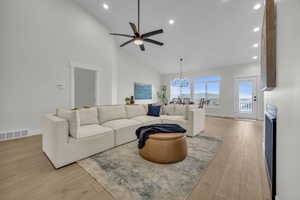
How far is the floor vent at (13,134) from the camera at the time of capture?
3.04 metres

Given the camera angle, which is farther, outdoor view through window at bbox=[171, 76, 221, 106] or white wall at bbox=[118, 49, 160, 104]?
outdoor view through window at bbox=[171, 76, 221, 106]

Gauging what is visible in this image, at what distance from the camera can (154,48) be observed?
586cm

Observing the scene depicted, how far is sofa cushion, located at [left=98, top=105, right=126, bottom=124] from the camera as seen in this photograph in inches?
120

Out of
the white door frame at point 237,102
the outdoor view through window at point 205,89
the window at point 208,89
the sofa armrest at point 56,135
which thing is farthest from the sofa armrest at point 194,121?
the window at point 208,89

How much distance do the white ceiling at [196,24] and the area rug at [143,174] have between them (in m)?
3.71

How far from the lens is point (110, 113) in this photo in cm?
320

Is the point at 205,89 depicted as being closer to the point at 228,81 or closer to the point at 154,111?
the point at 228,81

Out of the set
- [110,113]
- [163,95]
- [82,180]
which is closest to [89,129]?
[110,113]

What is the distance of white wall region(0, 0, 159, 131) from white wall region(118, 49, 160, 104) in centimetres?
184

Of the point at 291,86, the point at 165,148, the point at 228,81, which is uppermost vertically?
the point at 228,81

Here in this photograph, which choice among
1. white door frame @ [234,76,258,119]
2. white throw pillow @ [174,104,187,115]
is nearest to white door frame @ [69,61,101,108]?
white throw pillow @ [174,104,187,115]

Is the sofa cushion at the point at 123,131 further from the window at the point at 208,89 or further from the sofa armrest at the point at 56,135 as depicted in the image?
the window at the point at 208,89

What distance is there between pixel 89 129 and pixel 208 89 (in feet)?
23.1

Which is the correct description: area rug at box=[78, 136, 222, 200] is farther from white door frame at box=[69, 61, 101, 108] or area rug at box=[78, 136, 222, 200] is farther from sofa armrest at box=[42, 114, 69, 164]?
white door frame at box=[69, 61, 101, 108]
